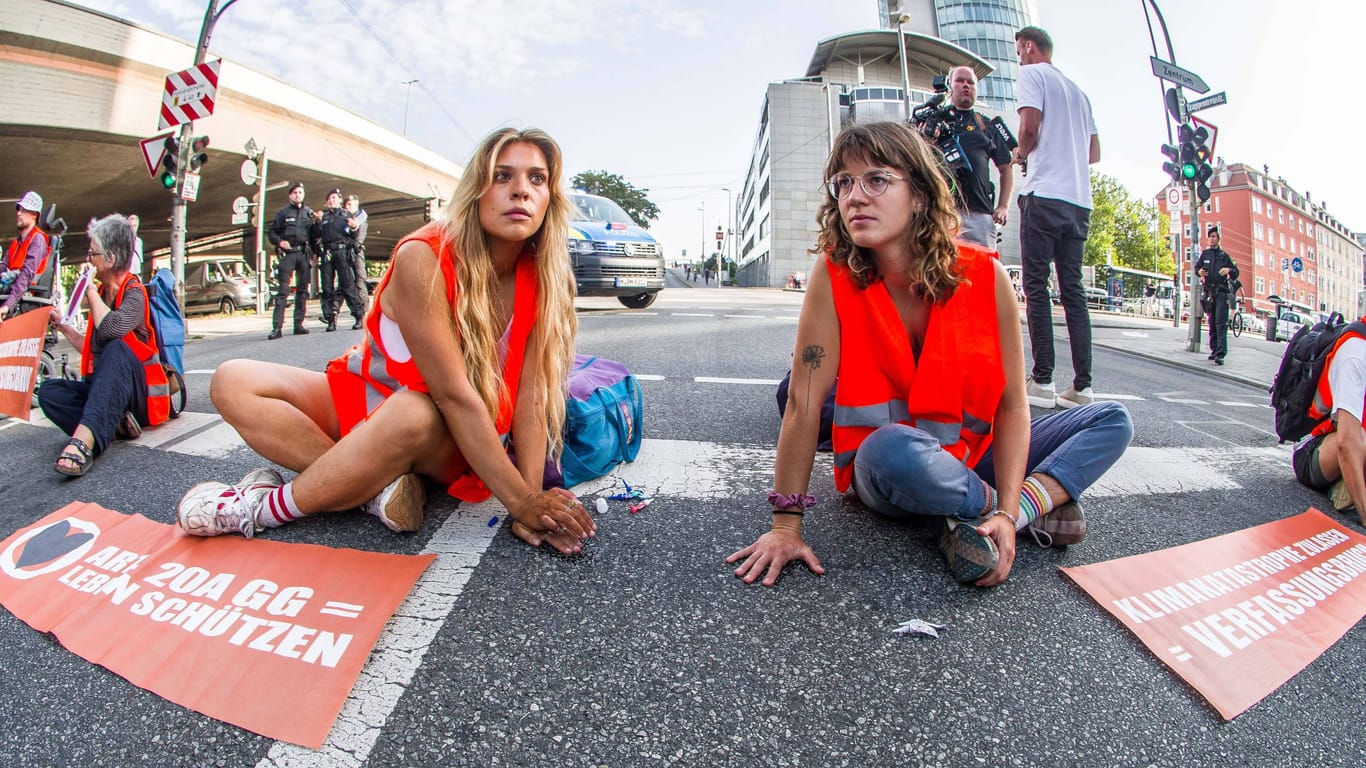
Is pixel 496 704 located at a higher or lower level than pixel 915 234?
lower

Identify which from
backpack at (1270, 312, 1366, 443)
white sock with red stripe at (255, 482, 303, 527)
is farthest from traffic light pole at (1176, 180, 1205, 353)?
white sock with red stripe at (255, 482, 303, 527)

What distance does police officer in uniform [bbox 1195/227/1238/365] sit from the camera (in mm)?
9266

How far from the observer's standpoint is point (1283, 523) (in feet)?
8.11

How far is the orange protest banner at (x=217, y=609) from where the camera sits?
1371 millimetres

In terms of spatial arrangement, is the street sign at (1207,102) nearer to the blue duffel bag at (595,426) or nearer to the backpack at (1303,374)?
the backpack at (1303,374)

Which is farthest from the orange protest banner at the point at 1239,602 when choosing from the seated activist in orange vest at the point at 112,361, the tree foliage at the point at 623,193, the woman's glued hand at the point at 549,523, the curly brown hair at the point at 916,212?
the tree foliage at the point at 623,193

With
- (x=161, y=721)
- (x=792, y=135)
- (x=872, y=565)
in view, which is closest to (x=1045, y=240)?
(x=872, y=565)

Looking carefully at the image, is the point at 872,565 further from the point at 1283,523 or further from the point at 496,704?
the point at 1283,523

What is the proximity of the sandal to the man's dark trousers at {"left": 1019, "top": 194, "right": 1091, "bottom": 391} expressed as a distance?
5.00 meters

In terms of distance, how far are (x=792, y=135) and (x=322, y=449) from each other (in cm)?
6271

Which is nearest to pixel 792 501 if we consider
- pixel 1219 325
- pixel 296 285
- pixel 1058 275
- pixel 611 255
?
pixel 1058 275

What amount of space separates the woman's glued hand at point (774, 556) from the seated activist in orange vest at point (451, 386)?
513 millimetres

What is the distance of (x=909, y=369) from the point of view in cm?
200

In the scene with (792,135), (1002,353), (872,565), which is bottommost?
(872,565)
